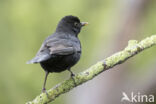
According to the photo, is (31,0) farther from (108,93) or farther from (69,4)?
(108,93)

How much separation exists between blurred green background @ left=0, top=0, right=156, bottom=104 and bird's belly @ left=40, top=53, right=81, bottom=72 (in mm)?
3017

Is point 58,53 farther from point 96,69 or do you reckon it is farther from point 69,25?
point 69,25

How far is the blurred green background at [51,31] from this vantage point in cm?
930

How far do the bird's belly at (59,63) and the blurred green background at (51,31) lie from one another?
3017 mm

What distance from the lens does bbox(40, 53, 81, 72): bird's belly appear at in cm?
578

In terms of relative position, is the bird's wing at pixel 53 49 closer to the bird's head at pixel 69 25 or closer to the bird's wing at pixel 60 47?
the bird's wing at pixel 60 47

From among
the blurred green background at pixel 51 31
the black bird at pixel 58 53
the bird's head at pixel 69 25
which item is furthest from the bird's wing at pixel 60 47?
the blurred green background at pixel 51 31

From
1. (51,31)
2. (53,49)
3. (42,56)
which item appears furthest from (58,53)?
(51,31)

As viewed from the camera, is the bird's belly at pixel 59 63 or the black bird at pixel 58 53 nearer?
the black bird at pixel 58 53

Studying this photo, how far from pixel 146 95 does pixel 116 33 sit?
2415 millimetres

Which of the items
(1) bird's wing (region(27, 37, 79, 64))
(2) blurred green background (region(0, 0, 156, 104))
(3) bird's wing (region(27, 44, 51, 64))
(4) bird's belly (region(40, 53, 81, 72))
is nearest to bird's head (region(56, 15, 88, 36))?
(1) bird's wing (region(27, 37, 79, 64))

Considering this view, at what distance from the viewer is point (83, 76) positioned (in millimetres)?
5473

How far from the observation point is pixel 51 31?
13219 mm

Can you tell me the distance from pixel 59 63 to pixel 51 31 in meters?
7.44
